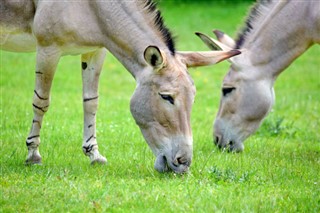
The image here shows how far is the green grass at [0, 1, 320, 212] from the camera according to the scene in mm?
6246

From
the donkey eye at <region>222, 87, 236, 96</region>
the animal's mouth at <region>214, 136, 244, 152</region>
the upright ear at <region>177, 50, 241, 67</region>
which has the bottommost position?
the animal's mouth at <region>214, 136, 244, 152</region>

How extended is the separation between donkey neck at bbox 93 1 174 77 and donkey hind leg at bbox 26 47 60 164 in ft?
2.04

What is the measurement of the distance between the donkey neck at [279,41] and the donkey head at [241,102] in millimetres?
126

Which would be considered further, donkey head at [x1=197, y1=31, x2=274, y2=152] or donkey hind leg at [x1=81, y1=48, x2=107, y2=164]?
donkey head at [x1=197, y1=31, x2=274, y2=152]

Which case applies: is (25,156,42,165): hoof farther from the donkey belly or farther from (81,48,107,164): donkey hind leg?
the donkey belly

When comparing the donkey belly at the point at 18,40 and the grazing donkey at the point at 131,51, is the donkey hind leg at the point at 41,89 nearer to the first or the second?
the grazing donkey at the point at 131,51

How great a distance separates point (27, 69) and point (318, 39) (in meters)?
8.35

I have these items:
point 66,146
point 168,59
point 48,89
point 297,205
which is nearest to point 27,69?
point 66,146

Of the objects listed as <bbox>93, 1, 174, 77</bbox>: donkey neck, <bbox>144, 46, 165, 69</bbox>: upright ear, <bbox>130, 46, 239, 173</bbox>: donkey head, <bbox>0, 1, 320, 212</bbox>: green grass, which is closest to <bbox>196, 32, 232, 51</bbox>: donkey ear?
<bbox>0, 1, 320, 212</bbox>: green grass

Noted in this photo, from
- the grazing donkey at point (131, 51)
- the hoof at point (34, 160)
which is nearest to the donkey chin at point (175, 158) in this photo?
the grazing donkey at point (131, 51)

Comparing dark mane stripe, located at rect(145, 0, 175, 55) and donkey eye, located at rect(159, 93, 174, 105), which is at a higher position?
dark mane stripe, located at rect(145, 0, 175, 55)

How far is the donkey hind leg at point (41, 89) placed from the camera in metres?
7.66

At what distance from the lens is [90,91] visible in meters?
8.47

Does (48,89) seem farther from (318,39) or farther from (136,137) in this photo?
(318,39)
